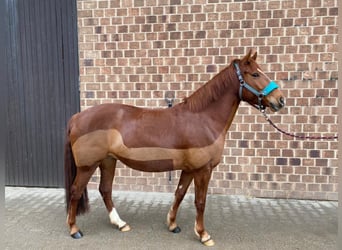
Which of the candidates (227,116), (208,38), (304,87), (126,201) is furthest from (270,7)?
(126,201)

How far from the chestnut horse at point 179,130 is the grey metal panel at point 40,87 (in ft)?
6.15

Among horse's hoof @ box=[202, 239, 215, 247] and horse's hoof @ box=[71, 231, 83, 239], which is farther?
horse's hoof @ box=[71, 231, 83, 239]

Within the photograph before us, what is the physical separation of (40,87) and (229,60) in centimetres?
296

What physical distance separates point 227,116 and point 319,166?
2.12 metres

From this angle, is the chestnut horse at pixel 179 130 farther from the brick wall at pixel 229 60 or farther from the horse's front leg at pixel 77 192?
the brick wall at pixel 229 60

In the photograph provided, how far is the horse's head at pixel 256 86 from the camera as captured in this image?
273cm

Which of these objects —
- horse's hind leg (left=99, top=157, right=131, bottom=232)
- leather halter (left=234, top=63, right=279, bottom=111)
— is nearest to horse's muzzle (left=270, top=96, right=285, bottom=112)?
leather halter (left=234, top=63, right=279, bottom=111)

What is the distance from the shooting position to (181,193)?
3195mm

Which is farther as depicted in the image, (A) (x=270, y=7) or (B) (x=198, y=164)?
(A) (x=270, y=7)

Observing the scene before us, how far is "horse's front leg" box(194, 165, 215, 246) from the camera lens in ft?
9.50

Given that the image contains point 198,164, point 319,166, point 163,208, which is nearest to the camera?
point 198,164

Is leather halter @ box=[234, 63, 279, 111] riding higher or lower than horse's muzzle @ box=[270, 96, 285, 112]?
higher

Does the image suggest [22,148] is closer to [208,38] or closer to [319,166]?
[208,38]

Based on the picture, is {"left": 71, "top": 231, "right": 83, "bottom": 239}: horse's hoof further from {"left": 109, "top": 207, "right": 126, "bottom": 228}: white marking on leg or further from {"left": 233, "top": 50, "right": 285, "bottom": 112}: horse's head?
{"left": 233, "top": 50, "right": 285, "bottom": 112}: horse's head
